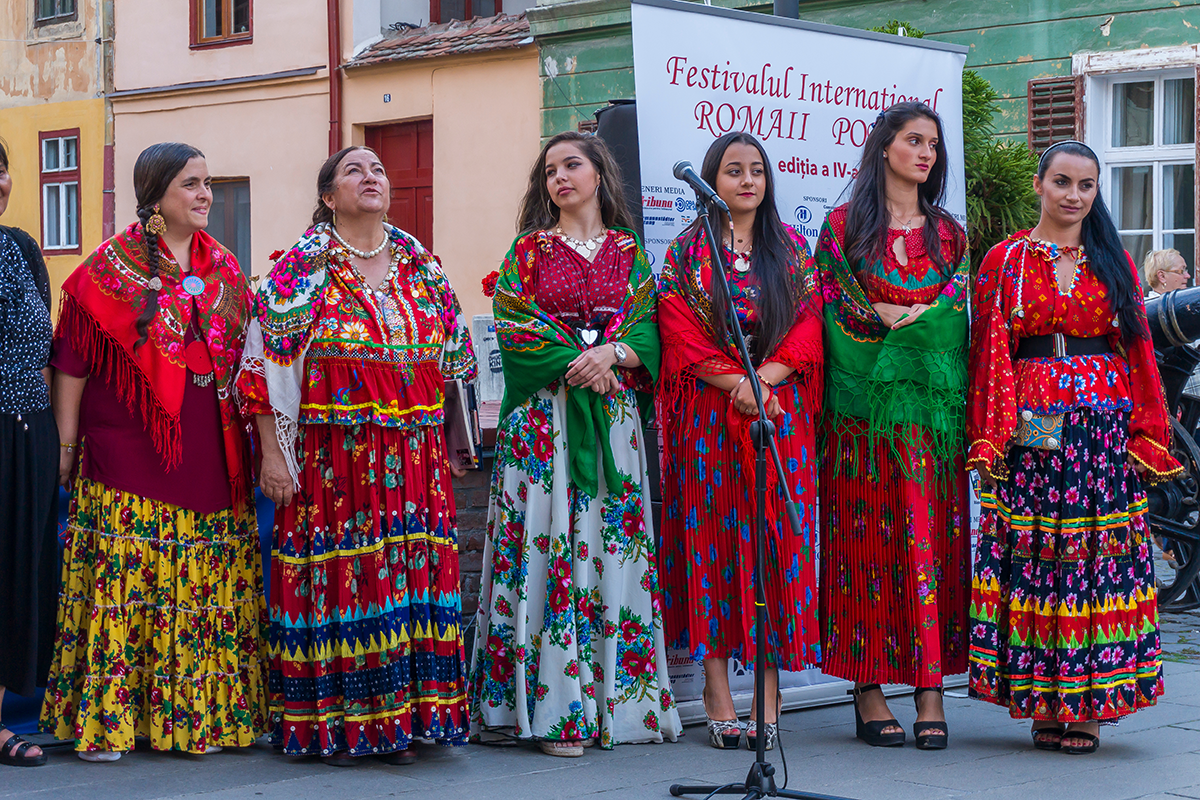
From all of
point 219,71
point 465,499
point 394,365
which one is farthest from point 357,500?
point 219,71

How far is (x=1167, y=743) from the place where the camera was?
473cm

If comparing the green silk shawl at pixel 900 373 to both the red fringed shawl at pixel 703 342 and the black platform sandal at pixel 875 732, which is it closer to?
the red fringed shawl at pixel 703 342

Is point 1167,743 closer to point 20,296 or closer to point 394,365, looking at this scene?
point 394,365

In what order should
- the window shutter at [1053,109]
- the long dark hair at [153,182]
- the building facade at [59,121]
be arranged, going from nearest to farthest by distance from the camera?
the long dark hair at [153,182] → the window shutter at [1053,109] → the building facade at [59,121]

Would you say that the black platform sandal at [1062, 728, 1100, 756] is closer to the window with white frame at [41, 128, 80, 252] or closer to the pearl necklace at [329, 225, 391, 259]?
the pearl necklace at [329, 225, 391, 259]

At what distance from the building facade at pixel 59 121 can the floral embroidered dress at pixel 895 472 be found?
1656 cm

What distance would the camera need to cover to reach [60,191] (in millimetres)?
20156

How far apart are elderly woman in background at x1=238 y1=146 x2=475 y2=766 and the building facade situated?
16.2 metres

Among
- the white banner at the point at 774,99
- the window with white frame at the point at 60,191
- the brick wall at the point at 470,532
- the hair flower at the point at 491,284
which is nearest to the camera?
the hair flower at the point at 491,284

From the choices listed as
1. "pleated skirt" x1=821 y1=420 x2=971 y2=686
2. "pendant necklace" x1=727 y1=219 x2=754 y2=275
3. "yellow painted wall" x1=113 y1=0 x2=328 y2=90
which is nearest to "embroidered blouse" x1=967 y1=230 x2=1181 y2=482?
"pleated skirt" x1=821 y1=420 x2=971 y2=686

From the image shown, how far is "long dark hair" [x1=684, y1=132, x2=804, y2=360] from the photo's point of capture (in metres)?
4.64

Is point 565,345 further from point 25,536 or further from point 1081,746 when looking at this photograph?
point 1081,746

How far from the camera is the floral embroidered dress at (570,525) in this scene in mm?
4594

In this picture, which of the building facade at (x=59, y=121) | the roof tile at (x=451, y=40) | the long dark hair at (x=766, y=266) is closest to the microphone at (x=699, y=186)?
the long dark hair at (x=766, y=266)
